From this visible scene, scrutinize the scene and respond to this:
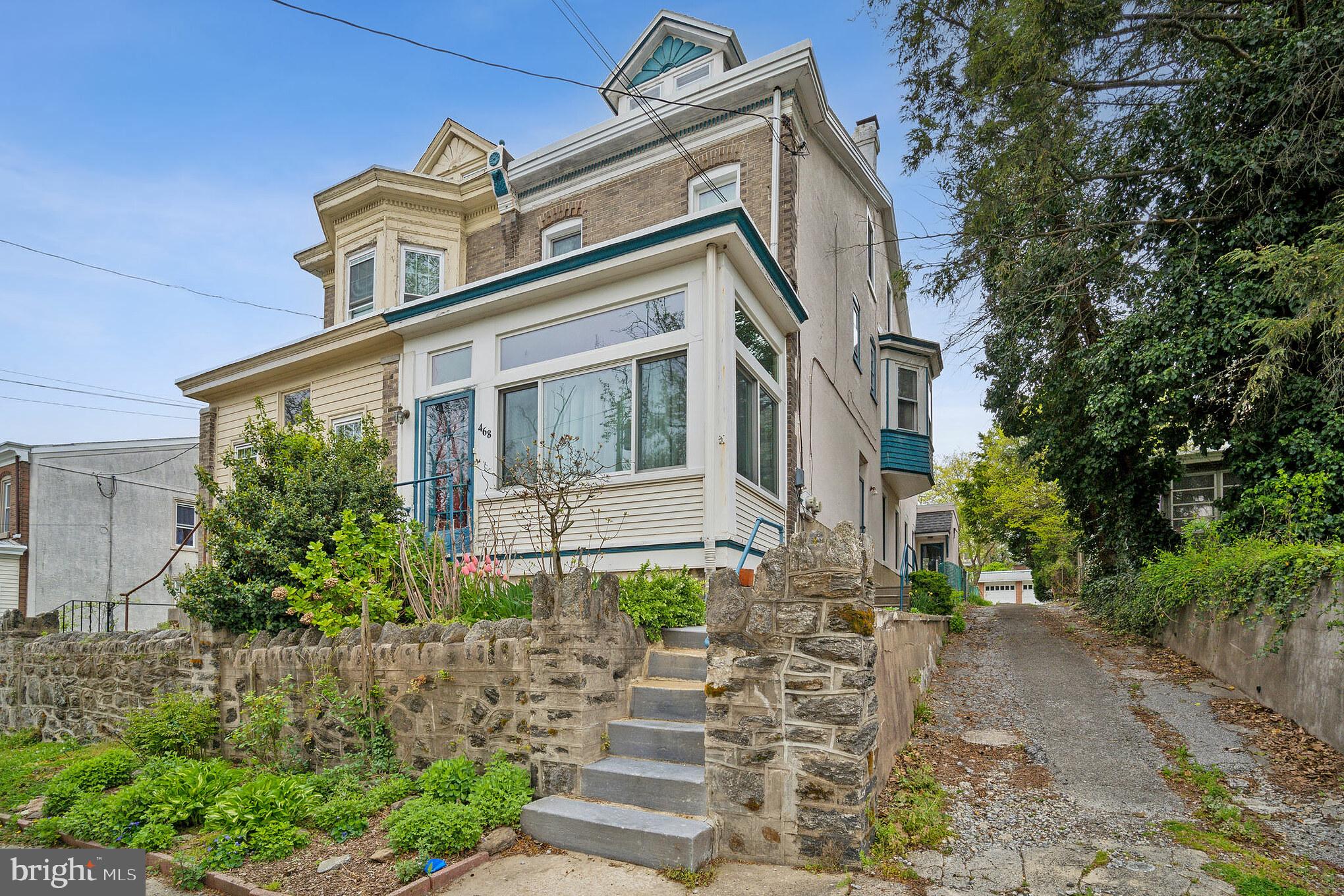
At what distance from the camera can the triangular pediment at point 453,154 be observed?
13867mm

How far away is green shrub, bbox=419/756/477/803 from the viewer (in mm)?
4961

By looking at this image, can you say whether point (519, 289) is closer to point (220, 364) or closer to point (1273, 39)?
point (220, 364)

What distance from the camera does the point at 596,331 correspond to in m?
8.48

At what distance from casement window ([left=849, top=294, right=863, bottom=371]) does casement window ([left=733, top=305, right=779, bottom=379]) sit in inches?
191

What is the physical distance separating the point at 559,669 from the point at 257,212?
1165 centimetres

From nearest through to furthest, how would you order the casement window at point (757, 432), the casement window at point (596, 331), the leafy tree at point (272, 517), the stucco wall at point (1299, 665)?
the stucco wall at point (1299, 665) < the leafy tree at point (272, 517) < the casement window at point (596, 331) < the casement window at point (757, 432)

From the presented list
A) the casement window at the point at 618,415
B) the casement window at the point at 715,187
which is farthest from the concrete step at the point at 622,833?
the casement window at the point at 715,187

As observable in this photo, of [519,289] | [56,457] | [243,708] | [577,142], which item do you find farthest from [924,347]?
[56,457]

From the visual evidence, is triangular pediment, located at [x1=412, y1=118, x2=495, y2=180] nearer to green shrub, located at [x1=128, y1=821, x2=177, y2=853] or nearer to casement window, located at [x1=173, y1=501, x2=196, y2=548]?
green shrub, located at [x1=128, y1=821, x2=177, y2=853]

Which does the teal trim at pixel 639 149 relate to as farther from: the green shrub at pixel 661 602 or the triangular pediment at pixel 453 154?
the green shrub at pixel 661 602

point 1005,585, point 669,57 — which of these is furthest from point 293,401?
point 1005,585

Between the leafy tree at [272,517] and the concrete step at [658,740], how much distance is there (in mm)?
3559

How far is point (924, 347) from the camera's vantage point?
17.6 metres

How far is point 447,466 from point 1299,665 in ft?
28.7
